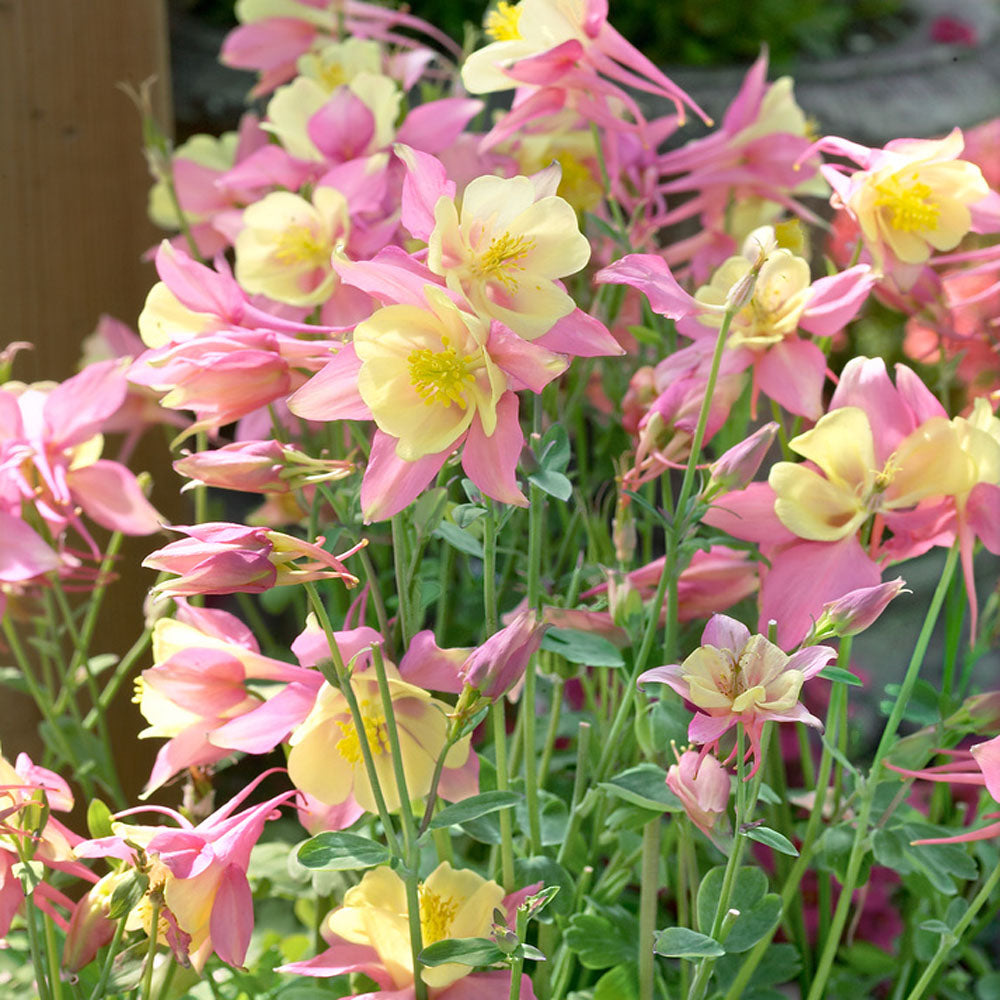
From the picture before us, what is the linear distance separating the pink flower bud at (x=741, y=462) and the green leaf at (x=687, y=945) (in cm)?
16

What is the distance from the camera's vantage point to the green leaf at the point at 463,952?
448 millimetres

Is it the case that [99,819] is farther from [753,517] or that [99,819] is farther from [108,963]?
[753,517]

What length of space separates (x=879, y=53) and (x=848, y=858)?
1.38 meters

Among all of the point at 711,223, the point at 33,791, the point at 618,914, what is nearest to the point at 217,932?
the point at 33,791

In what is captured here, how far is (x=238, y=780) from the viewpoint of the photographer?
111 centimetres

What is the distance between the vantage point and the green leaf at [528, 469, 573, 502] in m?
0.46

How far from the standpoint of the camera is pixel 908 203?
21.8 inches

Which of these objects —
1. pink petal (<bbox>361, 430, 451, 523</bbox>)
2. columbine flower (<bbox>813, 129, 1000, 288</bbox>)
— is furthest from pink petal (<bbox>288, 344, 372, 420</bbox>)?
columbine flower (<bbox>813, 129, 1000, 288</bbox>)

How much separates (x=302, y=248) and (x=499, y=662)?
30cm

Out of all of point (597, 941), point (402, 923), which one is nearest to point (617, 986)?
point (597, 941)

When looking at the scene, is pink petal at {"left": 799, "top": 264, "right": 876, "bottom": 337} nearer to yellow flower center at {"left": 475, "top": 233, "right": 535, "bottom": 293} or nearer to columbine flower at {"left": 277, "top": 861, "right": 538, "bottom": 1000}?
yellow flower center at {"left": 475, "top": 233, "right": 535, "bottom": 293}

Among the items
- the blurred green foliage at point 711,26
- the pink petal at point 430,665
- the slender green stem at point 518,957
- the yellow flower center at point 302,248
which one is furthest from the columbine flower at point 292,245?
the blurred green foliage at point 711,26

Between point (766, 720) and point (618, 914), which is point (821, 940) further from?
point (766, 720)

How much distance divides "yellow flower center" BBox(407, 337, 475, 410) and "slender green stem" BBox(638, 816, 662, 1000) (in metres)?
0.22
